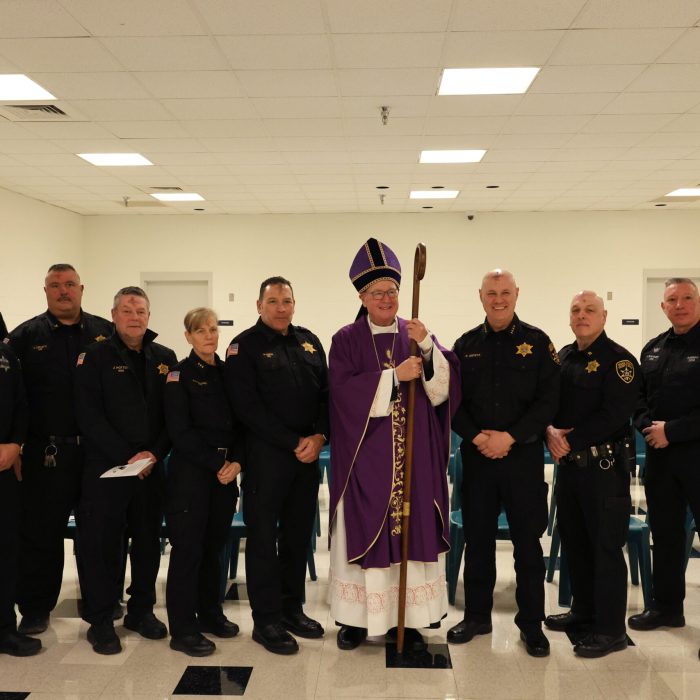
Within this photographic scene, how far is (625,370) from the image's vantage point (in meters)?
3.18

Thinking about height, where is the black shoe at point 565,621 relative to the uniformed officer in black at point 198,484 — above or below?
below

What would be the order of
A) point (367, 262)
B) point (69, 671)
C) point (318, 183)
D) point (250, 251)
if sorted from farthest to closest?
point (250, 251), point (318, 183), point (367, 262), point (69, 671)

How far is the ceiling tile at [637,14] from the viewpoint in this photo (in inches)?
146

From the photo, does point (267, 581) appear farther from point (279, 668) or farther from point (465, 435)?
point (465, 435)

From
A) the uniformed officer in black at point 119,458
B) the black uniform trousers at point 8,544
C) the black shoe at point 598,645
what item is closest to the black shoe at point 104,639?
the uniformed officer in black at point 119,458

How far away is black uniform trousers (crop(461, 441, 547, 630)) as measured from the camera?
3.19 meters

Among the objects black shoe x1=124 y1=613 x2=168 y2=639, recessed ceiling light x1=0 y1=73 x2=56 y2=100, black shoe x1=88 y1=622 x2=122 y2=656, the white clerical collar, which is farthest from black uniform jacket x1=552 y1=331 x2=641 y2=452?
recessed ceiling light x1=0 y1=73 x2=56 y2=100

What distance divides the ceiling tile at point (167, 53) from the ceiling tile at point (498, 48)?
1441 millimetres

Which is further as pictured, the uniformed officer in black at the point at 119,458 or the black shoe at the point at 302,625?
the black shoe at the point at 302,625

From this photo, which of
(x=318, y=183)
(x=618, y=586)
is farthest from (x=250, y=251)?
(x=618, y=586)

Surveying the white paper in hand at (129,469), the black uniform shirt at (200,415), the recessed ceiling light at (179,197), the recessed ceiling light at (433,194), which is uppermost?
the recessed ceiling light at (433,194)

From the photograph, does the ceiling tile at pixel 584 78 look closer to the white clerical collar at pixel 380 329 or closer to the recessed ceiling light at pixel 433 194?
the white clerical collar at pixel 380 329

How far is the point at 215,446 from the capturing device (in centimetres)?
325

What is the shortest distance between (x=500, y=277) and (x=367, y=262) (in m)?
0.62
